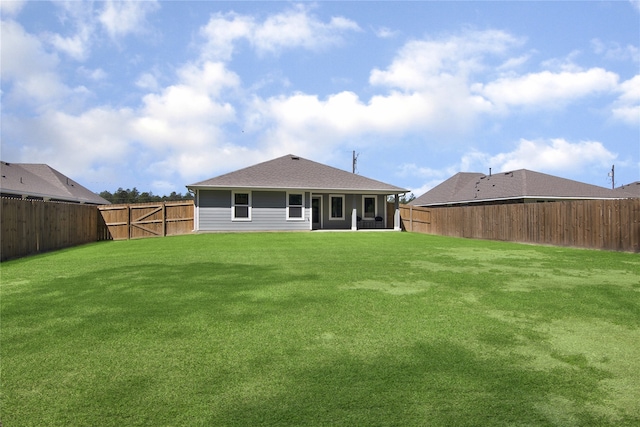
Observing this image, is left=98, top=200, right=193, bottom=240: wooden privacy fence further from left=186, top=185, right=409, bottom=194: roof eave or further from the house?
left=186, top=185, right=409, bottom=194: roof eave

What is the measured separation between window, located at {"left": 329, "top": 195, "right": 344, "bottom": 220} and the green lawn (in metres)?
18.7

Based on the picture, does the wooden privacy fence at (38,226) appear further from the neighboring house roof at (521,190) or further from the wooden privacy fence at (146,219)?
→ the neighboring house roof at (521,190)

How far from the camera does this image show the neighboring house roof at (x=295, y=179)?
23.8 meters

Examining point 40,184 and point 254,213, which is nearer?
point 254,213

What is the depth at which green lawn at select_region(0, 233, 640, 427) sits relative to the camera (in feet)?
8.95

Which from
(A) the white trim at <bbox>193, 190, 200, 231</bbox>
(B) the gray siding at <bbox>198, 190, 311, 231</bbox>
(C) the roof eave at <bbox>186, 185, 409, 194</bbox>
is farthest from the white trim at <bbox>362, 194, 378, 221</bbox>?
(A) the white trim at <bbox>193, 190, 200, 231</bbox>

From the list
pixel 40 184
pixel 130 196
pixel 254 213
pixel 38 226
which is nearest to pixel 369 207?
pixel 254 213

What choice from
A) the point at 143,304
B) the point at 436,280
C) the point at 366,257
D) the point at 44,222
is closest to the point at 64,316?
the point at 143,304

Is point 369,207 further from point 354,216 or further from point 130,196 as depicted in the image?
point 130,196

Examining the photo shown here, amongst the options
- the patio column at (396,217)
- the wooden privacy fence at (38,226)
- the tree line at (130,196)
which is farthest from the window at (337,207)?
the tree line at (130,196)

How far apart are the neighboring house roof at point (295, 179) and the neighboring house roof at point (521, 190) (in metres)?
7.34

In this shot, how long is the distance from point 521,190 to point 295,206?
1479 cm

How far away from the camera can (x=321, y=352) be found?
147 inches

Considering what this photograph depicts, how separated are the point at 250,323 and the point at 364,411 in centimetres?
225
